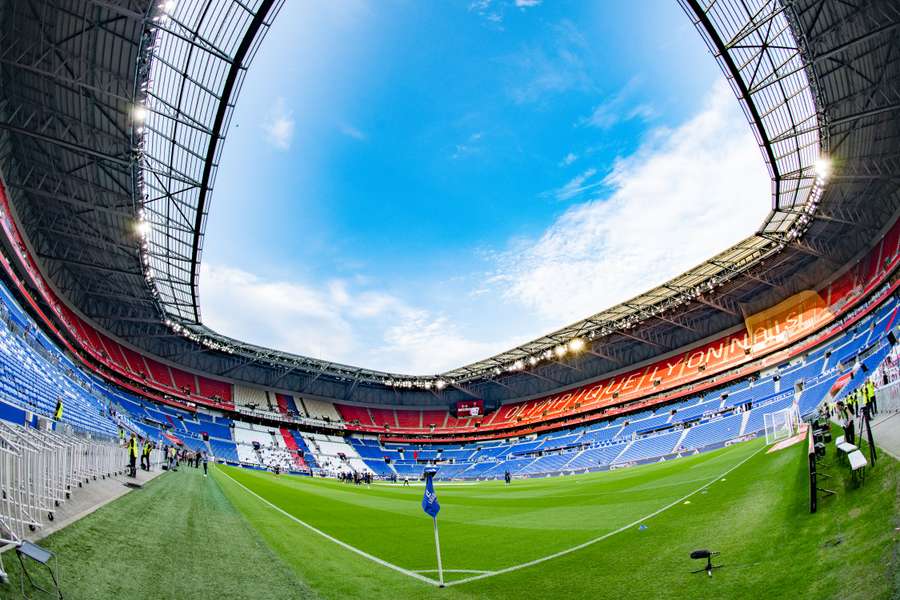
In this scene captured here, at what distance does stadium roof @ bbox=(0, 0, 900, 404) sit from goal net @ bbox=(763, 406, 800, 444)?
539 inches

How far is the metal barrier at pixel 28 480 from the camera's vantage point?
594 centimetres

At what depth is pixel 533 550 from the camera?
975 cm

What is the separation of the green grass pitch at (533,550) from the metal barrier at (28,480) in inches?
19.5

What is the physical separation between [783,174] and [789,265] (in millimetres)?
16800

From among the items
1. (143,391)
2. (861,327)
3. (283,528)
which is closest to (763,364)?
(861,327)

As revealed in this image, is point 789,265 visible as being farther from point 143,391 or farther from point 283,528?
point 143,391

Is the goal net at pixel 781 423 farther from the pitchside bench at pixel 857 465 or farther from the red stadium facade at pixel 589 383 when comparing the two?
the pitchside bench at pixel 857 465

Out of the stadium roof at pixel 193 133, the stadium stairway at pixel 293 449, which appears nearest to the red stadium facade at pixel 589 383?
the stadium roof at pixel 193 133

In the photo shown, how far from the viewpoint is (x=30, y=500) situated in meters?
6.79

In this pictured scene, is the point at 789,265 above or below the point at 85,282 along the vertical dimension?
below

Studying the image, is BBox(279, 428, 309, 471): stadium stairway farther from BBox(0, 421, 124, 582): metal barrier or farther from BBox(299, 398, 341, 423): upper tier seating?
BBox(0, 421, 124, 582): metal barrier

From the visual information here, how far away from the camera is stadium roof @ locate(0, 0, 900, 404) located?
20.4m

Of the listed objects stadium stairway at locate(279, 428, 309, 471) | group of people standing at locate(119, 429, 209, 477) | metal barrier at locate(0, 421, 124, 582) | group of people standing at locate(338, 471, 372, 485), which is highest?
metal barrier at locate(0, 421, 124, 582)

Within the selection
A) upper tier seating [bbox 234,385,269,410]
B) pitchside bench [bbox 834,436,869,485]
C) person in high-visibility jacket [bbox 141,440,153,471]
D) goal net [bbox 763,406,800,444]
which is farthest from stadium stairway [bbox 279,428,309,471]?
pitchside bench [bbox 834,436,869,485]
